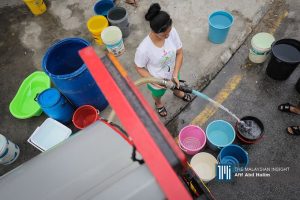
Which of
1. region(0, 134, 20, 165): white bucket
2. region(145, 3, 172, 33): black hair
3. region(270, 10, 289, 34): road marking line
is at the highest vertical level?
region(145, 3, 172, 33): black hair

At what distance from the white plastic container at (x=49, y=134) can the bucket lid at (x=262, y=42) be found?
3295mm

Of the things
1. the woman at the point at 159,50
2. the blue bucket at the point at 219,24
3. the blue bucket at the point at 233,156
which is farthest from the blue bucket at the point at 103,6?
the blue bucket at the point at 233,156

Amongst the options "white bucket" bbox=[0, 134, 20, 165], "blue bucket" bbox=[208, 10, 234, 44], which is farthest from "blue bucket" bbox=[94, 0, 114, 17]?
"white bucket" bbox=[0, 134, 20, 165]

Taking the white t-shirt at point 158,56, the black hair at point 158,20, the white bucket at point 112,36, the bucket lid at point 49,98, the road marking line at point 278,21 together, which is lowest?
the bucket lid at point 49,98

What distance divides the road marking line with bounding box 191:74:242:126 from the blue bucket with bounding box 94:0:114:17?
9.20 feet

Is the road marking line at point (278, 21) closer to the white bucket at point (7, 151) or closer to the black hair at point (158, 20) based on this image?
the black hair at point (158, 20)

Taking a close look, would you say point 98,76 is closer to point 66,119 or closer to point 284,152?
point 66,119

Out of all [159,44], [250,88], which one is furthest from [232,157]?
[159,44]

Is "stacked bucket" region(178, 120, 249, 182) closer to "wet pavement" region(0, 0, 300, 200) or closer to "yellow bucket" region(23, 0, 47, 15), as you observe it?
"wet pavement" region(0, 0, 300, 200)

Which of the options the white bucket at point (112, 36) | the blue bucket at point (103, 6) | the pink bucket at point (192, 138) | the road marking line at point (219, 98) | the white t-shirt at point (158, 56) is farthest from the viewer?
the blue bucket at point (103, 6)

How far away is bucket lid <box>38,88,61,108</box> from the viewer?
13.5 feet

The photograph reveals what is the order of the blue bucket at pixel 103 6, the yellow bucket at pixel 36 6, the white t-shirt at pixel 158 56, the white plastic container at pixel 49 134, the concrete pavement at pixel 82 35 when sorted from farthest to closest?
the yellow bucket at pixel 36 6
the blue bucket at pixel 103 6
the concrete pavement at pixel 82 35
the white plastic container at pixel 49 134
the white t-shirt at pixel 158 56

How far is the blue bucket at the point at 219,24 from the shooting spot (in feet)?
15.3

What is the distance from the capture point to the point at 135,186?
1.51 m
